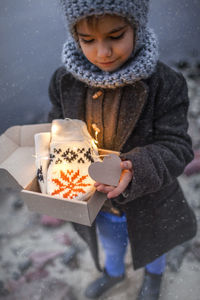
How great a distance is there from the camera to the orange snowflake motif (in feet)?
2.16

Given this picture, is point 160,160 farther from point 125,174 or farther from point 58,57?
point 58,57

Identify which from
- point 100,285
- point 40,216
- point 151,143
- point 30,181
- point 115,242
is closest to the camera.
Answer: point 30,181

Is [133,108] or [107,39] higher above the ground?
[107,39]

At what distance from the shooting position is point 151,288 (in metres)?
1.17

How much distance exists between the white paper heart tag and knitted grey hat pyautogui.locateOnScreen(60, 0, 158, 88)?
0.21 metres

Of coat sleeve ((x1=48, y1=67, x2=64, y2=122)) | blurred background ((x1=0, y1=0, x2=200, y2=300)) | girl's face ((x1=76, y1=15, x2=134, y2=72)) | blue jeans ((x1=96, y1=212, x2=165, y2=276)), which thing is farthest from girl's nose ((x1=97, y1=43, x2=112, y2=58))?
Answer: blurred background ((x1=0, y1=0, x2=200, y2=300))

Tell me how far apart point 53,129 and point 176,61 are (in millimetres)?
1358

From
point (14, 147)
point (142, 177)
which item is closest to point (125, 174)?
point (142, 177)

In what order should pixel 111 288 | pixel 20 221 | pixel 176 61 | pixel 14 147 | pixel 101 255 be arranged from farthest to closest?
pixel 176 61
pixel 20 221
pixel 101 255
pixel 111 288
pixel 14 147

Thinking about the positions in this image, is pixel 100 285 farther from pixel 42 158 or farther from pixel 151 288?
pixel 42 158

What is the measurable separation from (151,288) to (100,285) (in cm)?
23

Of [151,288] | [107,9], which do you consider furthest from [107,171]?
[151,288]

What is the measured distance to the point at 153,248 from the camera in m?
0.90

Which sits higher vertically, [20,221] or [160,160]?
[160,160]
